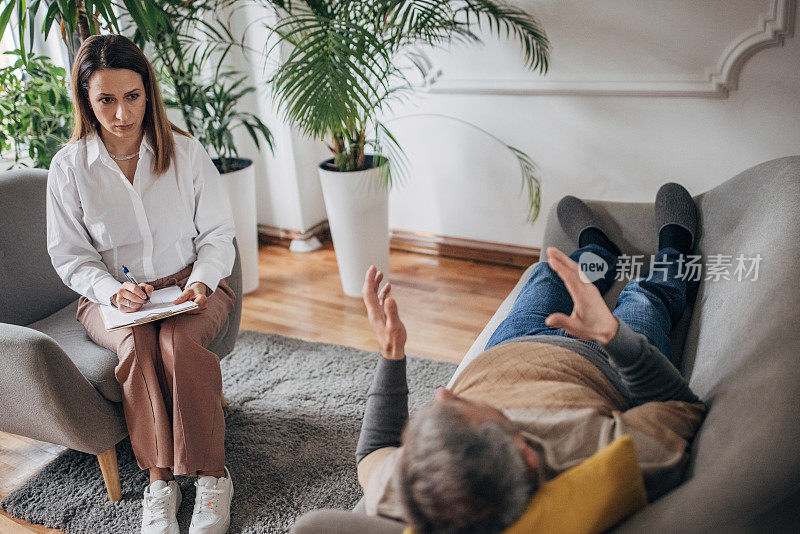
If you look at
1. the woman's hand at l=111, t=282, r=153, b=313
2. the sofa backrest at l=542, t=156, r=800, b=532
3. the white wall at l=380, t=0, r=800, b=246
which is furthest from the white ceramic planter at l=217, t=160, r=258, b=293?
the sofa backrest at l=542, t=156, r=800, b=532

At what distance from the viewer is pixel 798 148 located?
2377 millimetres

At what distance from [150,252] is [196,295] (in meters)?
0.20

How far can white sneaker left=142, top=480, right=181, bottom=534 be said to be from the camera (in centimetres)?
154

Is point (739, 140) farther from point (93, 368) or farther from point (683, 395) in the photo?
point (93, 368)

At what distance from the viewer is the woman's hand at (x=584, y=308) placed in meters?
1.00

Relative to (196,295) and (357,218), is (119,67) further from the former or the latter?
(357,218)

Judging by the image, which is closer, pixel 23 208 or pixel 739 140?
pixel 23 208

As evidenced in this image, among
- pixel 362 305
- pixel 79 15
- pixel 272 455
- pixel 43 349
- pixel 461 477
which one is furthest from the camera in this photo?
pixel 362 305

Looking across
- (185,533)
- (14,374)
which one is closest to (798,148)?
(185,533)

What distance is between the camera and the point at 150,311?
1.58m

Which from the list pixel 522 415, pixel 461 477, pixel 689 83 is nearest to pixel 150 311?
pixel 522 415

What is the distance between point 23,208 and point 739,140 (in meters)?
2.38

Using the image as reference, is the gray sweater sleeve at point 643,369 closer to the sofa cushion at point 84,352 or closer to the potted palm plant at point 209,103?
the sofa cushion at point 84,352

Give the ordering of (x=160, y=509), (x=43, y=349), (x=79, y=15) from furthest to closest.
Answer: (x=79, y=15)
(x=160, y=509)
(x=43, y=349)
